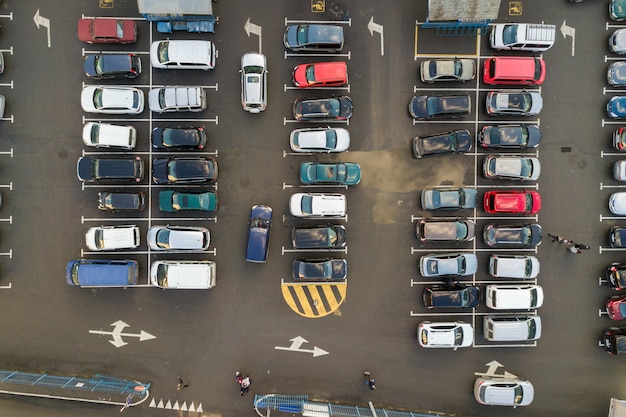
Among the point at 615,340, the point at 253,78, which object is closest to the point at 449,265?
the point at 615,340

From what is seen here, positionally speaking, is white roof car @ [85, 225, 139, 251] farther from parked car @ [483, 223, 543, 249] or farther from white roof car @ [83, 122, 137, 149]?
parked car @ [483, 223, 543, 249]


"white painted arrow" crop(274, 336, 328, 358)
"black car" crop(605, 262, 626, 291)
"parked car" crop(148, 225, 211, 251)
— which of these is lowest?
"white painted arrow" crop(274, 336, 328, 358)

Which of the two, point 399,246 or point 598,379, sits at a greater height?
point 399,246

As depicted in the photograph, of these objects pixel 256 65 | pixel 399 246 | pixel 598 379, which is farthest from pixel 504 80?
pixel 598 379

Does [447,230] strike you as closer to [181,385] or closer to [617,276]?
[617,276]

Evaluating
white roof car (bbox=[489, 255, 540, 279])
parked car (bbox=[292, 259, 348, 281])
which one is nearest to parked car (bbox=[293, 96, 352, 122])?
parked car (bbox=[292, 259, 348, 281])

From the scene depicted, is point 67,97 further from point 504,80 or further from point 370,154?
point 504,80
